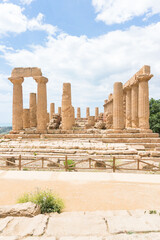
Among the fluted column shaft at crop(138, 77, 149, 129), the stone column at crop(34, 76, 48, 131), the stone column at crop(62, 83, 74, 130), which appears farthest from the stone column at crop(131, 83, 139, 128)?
the stone column at crop(34, 76, 48, 131)

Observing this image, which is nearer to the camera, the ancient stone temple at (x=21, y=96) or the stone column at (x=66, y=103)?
the ancient stone temple at (x=21, y=96)

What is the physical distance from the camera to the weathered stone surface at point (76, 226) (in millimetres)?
2836

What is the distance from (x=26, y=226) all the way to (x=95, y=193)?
2.48 metres

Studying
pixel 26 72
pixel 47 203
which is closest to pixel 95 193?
pixel 47 203

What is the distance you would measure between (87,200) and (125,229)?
183 centimetres

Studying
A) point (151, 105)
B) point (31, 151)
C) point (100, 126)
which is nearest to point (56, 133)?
point (31, 151)

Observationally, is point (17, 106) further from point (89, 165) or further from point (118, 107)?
point (89, 165)

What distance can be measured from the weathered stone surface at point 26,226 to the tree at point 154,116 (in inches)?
1129

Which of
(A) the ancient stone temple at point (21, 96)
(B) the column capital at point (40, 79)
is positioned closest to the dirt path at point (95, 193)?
(A) the ancient stone temple at point (21, 96)

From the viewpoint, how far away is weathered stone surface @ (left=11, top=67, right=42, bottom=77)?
1942 cm

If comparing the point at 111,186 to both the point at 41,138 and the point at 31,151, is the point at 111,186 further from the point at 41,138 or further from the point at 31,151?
the point at 41,138

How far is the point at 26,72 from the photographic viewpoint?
64.2 ft

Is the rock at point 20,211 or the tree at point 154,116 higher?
the tree at point 154,116

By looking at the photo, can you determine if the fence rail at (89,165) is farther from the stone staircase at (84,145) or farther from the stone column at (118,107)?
the stone column at (118,107)
